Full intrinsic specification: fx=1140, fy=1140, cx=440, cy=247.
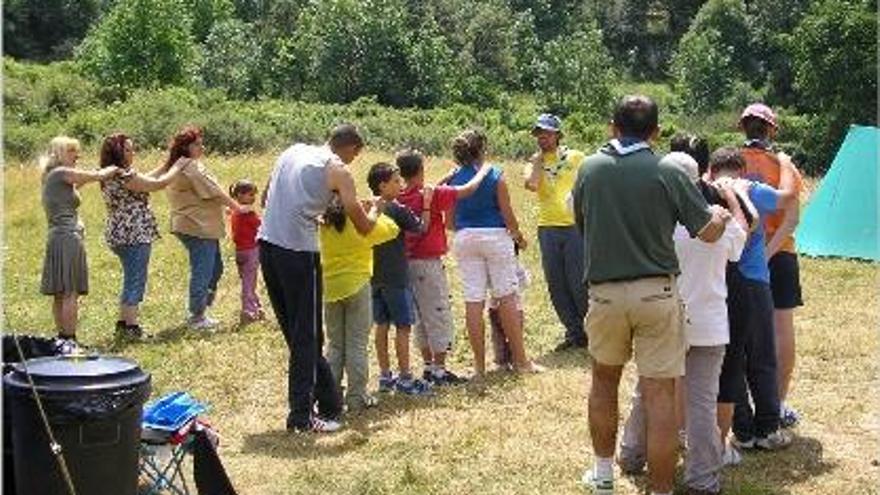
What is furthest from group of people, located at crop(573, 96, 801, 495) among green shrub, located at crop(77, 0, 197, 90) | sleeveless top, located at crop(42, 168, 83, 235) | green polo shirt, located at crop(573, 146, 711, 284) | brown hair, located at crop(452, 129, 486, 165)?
green shrub, located at crop(77, 0, 197, 90)

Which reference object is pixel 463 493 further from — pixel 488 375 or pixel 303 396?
pixel 488 375

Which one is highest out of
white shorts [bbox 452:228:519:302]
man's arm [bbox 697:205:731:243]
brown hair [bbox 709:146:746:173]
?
brown hair [bbox 709:146:746:173]

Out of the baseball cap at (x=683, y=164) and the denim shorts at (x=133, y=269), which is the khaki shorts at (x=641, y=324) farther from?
the denim shorts at (x=133, y=269)

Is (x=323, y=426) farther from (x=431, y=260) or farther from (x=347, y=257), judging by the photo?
(x=431, y=260)

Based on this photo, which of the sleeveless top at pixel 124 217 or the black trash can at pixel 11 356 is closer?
the black trash can at pixel 11 356

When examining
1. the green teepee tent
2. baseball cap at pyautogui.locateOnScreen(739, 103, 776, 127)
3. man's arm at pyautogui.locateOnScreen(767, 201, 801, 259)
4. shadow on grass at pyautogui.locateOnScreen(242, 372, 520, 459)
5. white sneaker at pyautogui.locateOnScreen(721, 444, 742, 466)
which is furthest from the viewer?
the green teepee tent

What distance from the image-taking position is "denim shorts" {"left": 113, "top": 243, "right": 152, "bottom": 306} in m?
8.67

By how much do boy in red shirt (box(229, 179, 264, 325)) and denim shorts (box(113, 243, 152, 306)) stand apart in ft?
3.08

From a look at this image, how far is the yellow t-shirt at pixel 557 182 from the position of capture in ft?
26.2

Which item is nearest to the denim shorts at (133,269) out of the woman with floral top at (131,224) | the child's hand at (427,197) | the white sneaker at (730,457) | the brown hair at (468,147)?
the woman with floral top at (131,224)

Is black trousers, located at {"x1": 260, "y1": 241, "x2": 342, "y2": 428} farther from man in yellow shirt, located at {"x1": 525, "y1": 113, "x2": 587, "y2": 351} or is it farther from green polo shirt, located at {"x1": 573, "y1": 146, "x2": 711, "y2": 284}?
man in yellow shirt, located at {"x1": 525, "y1": 113, "x2": 587, "y2": 351}

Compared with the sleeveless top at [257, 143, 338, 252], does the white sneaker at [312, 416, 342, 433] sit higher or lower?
Answer: lower

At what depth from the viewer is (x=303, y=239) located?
239 inches

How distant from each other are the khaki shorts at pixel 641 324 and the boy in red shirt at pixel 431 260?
241 cm
